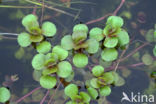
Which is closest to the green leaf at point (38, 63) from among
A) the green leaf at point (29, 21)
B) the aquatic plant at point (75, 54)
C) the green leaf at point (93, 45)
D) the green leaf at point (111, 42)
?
the aquatic plant at point (75, 54)

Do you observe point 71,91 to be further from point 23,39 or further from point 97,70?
point 23,39

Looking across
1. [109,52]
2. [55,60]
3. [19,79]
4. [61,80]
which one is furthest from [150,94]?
[19,79]

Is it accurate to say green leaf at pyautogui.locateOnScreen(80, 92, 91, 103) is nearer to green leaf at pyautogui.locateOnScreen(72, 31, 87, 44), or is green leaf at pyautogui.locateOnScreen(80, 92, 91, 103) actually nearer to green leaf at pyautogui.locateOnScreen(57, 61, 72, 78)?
green leaf at pyautogui.locateOnScreen(57, 61, 72, 78)

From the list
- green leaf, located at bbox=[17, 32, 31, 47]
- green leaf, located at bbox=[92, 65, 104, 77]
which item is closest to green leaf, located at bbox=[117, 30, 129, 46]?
green leaf, located at bbox=[92, 65, 104, 77]

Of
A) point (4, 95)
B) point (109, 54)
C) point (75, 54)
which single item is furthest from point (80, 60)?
point (4, 95)

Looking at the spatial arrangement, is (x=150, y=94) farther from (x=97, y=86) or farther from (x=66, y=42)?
(x=66, y=42)

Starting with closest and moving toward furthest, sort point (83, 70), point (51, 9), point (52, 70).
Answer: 1. point (52, 70)
2. point (83, 70)
3. point (51, 9)

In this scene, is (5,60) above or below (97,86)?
above
